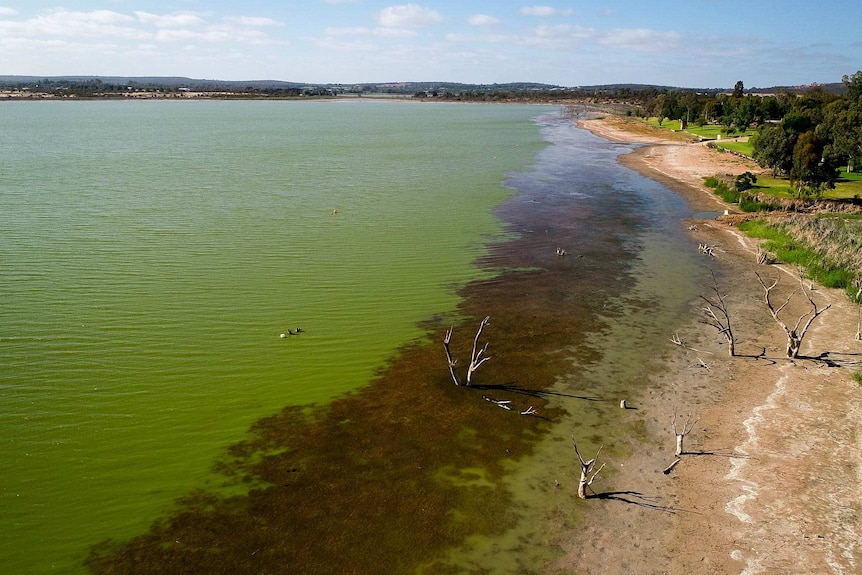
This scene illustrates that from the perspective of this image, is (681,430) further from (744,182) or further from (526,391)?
(744,182)

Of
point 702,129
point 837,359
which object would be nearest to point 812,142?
point 837,359

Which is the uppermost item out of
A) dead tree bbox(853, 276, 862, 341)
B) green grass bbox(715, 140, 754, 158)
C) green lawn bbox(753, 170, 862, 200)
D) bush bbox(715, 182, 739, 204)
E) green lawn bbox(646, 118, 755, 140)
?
green lawn bbox(646, 118, 755, 140)

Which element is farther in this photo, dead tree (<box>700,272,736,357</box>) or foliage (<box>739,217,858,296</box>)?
foliage (<box>739,217,858,296</box>)

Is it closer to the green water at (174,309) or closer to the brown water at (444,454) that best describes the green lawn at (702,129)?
the green water at (174,309)

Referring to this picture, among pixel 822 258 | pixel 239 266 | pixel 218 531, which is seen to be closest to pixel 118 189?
pixel 239 266

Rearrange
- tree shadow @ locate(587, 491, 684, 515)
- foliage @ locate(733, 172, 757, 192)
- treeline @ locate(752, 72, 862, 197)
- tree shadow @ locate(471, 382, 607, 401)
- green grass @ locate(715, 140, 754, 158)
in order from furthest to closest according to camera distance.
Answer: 1. green grass @ locate(715, 140, 754, 158)
2. foliage @ locate(733, 172, 757, 192)
3. treeline @ locate(752, 72, 862, 197)
4. tree shadow @ locate(471, 382, 607, 401)
5. tree shadow @ locate(587, 491, 684, 515)

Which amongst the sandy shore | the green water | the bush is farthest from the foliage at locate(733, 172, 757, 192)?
the sandy shore

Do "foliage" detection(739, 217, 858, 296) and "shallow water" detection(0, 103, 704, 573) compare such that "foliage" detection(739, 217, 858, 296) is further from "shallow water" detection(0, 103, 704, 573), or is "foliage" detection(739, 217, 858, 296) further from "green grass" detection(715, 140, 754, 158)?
"green grass" detection(715, 140, 754, 158)

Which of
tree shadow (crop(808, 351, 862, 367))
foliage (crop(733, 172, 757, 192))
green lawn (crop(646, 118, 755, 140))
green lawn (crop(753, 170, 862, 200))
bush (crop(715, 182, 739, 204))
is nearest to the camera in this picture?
tree shadow (crop(808, 351, 862, 367))
